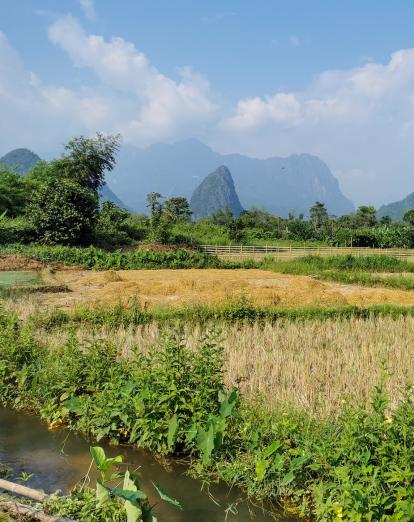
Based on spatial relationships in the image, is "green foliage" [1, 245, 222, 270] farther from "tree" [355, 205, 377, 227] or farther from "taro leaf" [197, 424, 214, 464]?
"tree" [355, 205, 377, 227]

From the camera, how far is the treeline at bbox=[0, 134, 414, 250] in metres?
29.2

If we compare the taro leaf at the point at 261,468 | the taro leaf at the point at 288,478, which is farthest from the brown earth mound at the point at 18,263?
the taro leaf at the point at 288,478

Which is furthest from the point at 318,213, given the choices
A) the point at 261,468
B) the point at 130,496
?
the point at 130,496

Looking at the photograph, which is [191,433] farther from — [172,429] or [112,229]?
[112,229]

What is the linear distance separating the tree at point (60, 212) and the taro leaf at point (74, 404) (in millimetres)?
23687

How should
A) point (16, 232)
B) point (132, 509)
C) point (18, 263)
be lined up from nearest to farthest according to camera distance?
1. point (132, 509)
2. point (18, 263)
3. point (16, 232)

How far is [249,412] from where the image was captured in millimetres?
5520

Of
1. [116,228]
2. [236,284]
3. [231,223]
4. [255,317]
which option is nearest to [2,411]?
[255,317]

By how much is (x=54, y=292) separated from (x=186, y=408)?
12170 millimetres

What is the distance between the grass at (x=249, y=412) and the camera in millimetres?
4152

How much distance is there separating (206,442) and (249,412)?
0.77 meters

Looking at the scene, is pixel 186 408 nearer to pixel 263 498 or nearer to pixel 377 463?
pixel 263 498

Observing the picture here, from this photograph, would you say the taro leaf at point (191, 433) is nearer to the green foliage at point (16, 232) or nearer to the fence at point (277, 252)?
the green foliage at point (16, 232)

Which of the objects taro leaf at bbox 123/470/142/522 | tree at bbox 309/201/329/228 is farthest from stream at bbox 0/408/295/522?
tree at bbox 309/201/329/228
